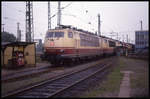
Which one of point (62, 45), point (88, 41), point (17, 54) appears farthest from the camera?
point (88, 41)

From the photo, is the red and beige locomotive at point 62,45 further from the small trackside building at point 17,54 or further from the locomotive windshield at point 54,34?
the small trackside building at point 17,54

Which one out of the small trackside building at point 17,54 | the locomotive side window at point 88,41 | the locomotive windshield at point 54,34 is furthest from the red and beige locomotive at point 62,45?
the small trackside building at point 17,54

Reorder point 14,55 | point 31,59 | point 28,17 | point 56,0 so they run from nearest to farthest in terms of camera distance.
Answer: point 14,55
point 31,59
point 28,17
point 56,0

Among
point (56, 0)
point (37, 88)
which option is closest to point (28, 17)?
point (56, 0)

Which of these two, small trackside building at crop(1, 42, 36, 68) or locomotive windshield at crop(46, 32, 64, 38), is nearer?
small trackside building at crop(1, 42, 36, 68)

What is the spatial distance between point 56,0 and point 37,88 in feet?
71.6

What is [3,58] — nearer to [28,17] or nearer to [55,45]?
[55,45]

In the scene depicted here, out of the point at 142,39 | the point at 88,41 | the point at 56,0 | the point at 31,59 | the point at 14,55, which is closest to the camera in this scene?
the point at 14,55

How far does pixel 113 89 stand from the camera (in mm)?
9516

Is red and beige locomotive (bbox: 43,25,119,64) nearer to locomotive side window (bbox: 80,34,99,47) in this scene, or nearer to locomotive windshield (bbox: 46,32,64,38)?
locomotive windshield (bbox: 46,32,64,38)

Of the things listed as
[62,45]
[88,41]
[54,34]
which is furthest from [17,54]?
[88,41]

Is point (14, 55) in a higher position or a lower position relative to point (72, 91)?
higher

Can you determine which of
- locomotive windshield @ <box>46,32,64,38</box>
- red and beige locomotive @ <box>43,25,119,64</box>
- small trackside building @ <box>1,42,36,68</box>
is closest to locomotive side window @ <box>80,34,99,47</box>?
red and beige locomotive @ <box>43,25,119,64</box>

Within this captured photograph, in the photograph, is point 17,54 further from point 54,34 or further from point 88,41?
point 88,41
